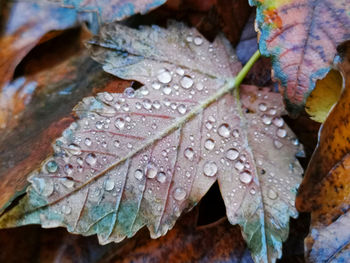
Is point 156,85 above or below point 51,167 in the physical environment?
above

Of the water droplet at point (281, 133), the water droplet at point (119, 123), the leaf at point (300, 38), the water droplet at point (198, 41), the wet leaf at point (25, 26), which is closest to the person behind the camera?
the leaf at point (300, 38)

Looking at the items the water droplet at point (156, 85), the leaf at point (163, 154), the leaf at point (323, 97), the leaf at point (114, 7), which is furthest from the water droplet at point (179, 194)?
the leaf at point (114, 7)

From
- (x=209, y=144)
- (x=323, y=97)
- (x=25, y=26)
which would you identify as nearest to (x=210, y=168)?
(x=209, y=144)

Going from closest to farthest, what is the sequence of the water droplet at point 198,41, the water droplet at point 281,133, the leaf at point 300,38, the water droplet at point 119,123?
the leaf at point 300,38 → the water droplet at point 119,123 → the water droplet at point 281,133 → the water droplet at point 198,41

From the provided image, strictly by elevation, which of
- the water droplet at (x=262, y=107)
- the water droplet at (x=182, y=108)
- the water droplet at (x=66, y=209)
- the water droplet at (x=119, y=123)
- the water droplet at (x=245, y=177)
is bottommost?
the water droplet at (x=66, y=209)

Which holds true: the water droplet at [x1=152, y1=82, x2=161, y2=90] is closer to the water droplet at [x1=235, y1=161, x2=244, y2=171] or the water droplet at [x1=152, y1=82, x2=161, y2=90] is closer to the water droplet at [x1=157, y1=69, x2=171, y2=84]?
the water droplet at [x1=157, y1=69, x2=171, y2=84]

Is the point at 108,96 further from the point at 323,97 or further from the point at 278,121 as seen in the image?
the point at 323,97

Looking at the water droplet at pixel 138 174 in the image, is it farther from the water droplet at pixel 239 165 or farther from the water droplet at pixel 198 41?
the water droplet at pixel 198 41
